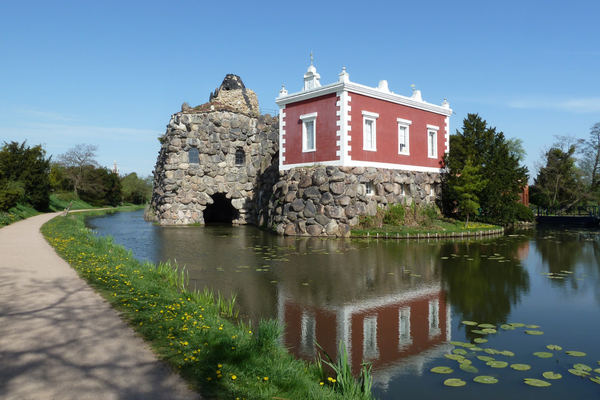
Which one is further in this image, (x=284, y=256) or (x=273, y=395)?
(x=284, y=256)

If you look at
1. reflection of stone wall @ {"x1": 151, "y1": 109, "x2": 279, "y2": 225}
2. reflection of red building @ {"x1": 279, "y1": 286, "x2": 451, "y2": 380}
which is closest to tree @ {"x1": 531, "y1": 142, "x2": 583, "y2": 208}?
reflection of stone wall @ {"x1": 151, "y1": 109, "x2": 279, "y2": 225}

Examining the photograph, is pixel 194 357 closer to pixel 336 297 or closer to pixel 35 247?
pixel 336 297

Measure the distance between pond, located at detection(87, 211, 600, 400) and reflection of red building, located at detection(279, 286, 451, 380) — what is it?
0.06 feet

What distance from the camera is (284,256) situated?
13500mm

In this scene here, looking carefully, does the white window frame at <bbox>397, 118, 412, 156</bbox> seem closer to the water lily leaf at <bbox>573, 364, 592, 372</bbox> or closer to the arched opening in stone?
the arched opening in stone

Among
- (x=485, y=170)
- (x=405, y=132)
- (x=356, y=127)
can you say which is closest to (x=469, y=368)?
(x=356, y=127)

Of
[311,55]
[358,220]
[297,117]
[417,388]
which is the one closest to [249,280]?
[417,388]

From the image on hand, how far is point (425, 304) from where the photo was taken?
775 centimetres

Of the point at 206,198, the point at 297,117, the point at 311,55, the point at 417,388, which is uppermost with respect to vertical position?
the point at 311,55

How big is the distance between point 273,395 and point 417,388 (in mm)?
1659

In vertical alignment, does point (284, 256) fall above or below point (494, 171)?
below

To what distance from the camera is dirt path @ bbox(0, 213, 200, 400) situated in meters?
3.86

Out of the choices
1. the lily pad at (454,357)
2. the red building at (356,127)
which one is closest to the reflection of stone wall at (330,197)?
the red building at (356,127)

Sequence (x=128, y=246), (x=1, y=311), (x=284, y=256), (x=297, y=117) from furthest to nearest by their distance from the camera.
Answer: (x=297, y=117) → (x=128, y=246) → (x=284, y=256) → (x=1, y=311)
